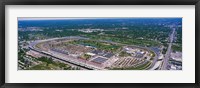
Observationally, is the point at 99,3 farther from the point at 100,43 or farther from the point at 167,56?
the point at 167,56

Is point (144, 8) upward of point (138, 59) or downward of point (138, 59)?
upward

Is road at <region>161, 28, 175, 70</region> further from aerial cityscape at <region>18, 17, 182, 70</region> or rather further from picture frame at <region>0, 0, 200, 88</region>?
picture frame at <region>0, 0, 200, 88</region>

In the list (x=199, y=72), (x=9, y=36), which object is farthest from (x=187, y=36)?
Answer: (x=9, y=36)

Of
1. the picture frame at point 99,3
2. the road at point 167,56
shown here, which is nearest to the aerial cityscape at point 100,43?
the road at point 167,56

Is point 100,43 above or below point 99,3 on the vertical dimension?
below

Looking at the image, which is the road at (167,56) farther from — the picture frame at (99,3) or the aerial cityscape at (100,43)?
the picture frame at (99,3)

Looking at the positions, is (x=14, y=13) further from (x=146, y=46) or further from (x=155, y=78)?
(x=155, y=78)

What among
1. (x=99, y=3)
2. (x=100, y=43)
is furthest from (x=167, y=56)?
(x=99, y=3)

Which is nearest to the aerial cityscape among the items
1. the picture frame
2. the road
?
the road

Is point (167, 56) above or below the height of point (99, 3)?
below
